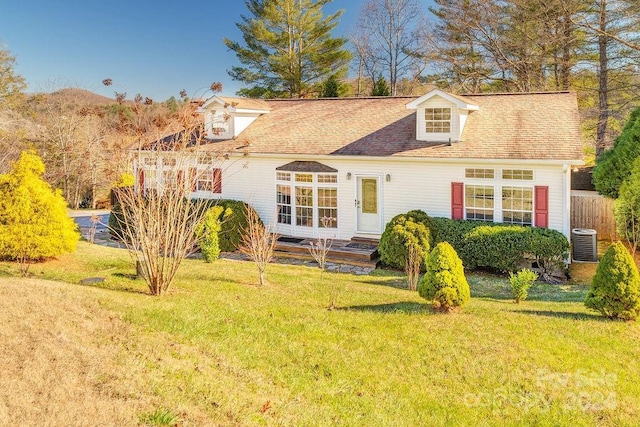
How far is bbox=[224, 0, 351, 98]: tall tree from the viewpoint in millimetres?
36694

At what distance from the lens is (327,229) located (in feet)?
56.9

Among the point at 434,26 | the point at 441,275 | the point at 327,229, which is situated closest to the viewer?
the point at 441,275

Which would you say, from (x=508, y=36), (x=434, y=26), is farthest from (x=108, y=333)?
(x=434, y=26)

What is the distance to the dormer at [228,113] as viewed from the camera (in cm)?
1933

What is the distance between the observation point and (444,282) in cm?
858

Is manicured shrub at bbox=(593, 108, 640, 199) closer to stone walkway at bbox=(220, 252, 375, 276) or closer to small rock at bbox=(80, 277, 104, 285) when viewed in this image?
stone walkway at bbox=(220, 252, 375, 276)

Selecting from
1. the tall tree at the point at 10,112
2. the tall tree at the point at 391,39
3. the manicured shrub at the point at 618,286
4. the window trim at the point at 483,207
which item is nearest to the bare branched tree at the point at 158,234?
the manicured shrub at the point at 618,286

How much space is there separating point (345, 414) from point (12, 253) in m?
10.6

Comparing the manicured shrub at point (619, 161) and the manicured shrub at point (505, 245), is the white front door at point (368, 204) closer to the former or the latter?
the manicured shrub at point (505, 245)

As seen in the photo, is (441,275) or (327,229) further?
(327,229)

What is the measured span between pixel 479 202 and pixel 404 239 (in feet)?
9.28

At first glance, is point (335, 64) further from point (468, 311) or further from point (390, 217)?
point (468, 311)

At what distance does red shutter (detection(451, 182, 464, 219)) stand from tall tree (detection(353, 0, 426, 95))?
21.9 m

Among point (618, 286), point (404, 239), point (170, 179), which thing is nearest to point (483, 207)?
point (404, 239)
